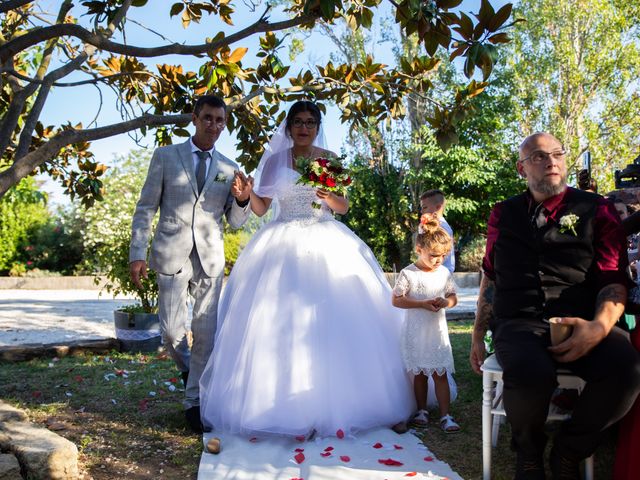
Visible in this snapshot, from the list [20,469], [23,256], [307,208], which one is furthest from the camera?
[23,256]

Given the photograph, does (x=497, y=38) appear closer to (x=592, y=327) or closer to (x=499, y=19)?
(x=499, y=19)

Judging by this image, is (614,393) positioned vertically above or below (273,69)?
below

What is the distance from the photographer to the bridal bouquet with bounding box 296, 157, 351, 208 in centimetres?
451

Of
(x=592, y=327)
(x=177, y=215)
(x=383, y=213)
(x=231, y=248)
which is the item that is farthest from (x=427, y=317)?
(x=383, y=213)

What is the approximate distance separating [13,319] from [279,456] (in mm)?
8682

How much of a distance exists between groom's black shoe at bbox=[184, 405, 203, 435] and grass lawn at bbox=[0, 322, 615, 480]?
0.07 meters

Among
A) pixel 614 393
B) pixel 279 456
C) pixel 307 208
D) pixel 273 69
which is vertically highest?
pixel 273 69

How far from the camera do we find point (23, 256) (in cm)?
2050

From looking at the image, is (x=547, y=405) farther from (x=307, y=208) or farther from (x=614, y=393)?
(x=307, y=208)

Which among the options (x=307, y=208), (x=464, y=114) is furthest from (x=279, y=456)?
(x=464, y=114)

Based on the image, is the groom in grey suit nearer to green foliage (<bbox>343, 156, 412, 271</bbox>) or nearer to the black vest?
the black vest

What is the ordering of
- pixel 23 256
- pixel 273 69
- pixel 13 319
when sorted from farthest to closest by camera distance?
pixel 23 256 < pixel 13 319 < pixel 273 69

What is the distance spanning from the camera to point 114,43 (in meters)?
3.68

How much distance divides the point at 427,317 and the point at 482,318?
2.19ft
